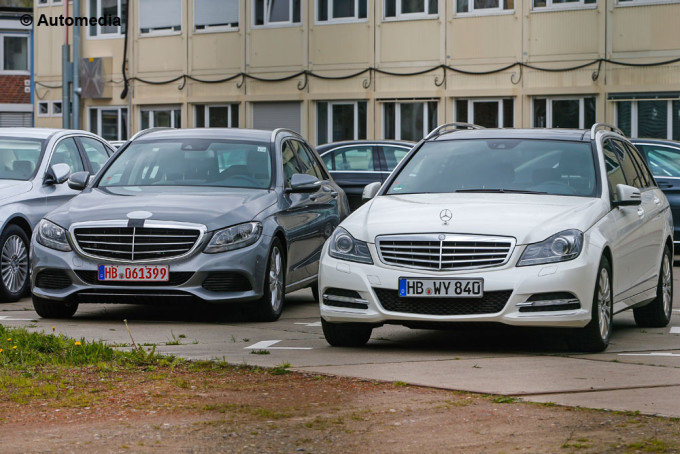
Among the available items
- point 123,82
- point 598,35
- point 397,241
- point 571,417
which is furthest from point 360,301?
point 123,82

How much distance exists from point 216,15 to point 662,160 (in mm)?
23910

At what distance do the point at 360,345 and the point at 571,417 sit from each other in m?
3.39

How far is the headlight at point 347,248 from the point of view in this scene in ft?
31.5

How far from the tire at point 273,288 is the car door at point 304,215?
0.63 feet

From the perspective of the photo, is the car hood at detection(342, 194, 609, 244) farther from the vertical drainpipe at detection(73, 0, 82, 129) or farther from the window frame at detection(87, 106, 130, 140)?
the window frame at detection(87, 106, 130, 140)

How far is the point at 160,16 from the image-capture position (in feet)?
143

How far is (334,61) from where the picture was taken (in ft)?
129

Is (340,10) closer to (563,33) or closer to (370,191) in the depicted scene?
(563,33)

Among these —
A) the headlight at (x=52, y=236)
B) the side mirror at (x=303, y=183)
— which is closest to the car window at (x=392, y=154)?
the side mirror at (x=303, y=183)

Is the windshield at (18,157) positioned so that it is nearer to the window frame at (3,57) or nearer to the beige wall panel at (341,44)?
the beige wall panel at (341,44)

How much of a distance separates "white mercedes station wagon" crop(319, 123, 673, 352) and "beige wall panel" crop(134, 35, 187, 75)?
3264 cm

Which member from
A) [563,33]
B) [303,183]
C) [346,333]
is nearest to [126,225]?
[303,183]

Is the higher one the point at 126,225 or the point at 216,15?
the point at 216,15

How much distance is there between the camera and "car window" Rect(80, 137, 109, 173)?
52.6 ft
